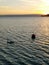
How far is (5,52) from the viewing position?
28.8m

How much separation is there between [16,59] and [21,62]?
61.9 inches

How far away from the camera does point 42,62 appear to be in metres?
23.3

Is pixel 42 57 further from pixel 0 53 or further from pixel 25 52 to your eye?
pixel 0 53

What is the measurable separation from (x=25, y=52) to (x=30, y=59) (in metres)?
4.04

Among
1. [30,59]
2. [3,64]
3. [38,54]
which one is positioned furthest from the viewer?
[38,54]

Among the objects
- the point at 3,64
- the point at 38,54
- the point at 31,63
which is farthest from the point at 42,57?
the point at 3,64

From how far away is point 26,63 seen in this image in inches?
902

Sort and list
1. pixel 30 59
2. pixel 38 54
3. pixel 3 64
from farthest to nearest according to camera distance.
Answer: pixel 38 54 < pixel 30 59 < pixel 3 64

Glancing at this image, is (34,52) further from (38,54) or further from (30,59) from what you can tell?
(30,59)

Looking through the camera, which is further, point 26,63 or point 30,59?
point 30,59

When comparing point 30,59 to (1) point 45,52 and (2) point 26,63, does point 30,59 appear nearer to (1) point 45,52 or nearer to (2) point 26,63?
(2) point 26,63

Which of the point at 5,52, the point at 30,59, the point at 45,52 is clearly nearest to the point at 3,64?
the point at 30,59

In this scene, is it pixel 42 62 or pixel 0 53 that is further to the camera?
pixel 0 53

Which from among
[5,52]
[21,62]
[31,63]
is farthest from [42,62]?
[5,52]
